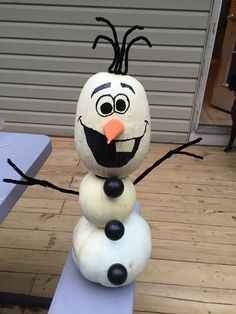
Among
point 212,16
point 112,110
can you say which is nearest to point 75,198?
point 112,110

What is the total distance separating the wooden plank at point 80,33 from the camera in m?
2.08

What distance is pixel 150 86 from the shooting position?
2.27 meters

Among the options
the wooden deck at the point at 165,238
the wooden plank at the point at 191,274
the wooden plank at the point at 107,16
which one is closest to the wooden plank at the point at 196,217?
the wooden deck at the point at 165,238

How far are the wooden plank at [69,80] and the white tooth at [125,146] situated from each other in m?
1.73

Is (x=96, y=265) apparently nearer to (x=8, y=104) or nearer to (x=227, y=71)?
(x=8, y=104)

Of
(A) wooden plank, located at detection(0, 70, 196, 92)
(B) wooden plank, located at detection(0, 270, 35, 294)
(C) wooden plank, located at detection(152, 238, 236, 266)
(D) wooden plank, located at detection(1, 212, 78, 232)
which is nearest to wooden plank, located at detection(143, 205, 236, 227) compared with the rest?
(C) wooden plank, located at detection(152, 238, 236, 266)

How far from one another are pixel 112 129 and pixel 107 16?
69.5 inches

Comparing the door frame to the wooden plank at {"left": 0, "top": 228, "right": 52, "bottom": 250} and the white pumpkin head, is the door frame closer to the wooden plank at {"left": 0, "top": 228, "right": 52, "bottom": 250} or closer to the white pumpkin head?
the wooden plank at {"left": 0, "top": 228, "right": 52, "bottom": 250}

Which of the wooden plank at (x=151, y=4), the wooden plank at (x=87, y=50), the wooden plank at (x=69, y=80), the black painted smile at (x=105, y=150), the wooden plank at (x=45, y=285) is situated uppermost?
the wooden plank at (x=151, y=4)

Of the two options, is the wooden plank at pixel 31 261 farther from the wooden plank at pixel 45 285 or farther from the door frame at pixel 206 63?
the door frame at pixel 206 63

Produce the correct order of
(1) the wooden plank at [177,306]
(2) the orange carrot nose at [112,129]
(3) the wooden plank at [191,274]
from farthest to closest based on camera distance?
(3) the wooden plank at [191,274] → (1) the wooden plank at [177,306] → (2) the orange carrot nose at [112,129]

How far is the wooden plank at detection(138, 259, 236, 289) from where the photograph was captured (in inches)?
49.6

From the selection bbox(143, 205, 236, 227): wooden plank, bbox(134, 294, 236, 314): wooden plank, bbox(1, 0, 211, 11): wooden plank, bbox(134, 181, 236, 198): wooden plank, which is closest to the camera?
bbox(134, 294, 236, 314): wooden plank

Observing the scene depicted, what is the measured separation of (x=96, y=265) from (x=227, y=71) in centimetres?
280
